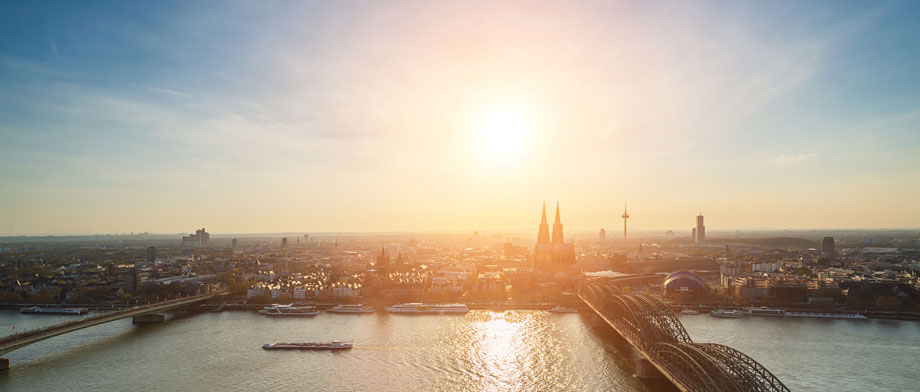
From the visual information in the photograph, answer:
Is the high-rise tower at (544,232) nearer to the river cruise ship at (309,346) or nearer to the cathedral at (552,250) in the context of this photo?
the cathedral at (552,250)

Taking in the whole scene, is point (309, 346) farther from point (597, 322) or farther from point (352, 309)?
point (597, 322)

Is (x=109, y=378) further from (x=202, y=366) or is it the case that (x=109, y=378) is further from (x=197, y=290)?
(x=197, y=290)

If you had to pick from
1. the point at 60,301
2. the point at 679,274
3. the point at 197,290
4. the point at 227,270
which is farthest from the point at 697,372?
the point at 227,270

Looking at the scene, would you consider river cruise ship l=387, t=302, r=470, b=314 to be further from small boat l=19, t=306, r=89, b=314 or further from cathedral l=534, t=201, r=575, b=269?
cathedral l=534, t=201, r=575, b=269

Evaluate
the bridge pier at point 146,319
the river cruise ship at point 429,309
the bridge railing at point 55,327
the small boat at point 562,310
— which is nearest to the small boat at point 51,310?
the bridge railing at point 55,327

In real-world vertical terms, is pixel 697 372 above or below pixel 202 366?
above
